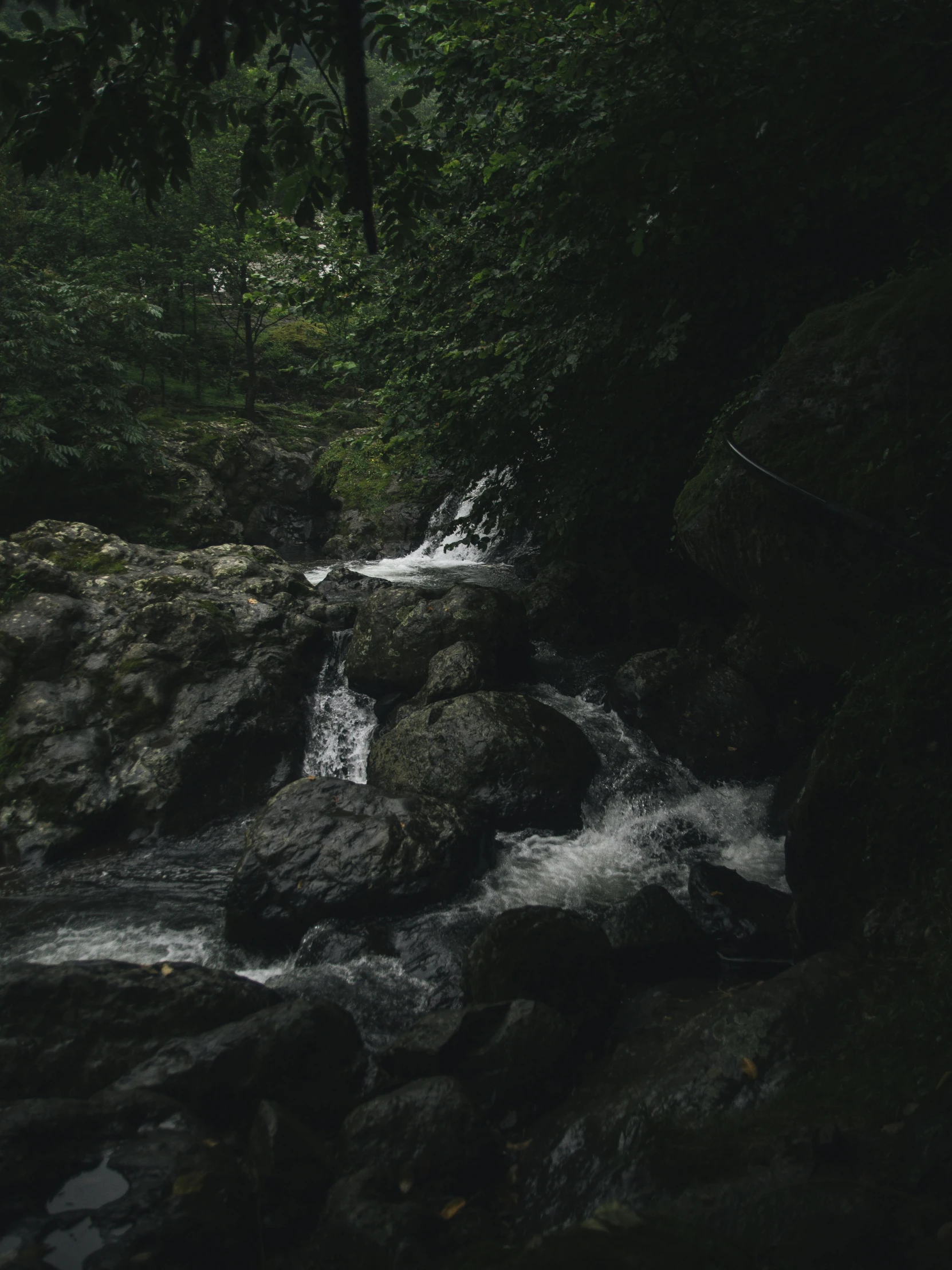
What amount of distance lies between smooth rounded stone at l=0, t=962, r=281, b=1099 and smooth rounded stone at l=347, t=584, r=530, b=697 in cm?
479

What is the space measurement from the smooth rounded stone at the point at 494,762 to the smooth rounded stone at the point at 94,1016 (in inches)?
115

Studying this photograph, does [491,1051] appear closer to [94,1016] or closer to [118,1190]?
[118,1190]

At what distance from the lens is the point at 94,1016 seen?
404cm

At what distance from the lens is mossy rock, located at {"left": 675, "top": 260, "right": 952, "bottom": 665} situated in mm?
3945

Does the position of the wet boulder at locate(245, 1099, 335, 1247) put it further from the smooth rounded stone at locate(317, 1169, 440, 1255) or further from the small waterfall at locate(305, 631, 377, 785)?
the small waterfall at locate(305, 631, 377, 785)

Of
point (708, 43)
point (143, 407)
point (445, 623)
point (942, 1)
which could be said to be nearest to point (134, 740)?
point (445, 623)

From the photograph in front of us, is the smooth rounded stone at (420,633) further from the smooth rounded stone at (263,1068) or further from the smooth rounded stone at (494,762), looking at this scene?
the smooth rounded stone at (263,1068)

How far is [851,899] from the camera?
13.6 feet

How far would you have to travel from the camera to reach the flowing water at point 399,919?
208 inches

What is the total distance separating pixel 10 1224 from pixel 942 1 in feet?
24.8

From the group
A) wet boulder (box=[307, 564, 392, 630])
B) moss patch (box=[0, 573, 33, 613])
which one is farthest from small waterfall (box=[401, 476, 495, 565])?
moss patch (box=[0, 573, 33, 613])

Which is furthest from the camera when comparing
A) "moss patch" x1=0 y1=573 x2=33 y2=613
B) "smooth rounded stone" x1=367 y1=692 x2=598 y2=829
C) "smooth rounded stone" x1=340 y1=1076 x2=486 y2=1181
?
"moss patch" x1=0 y1=573 x2=33 y2=613

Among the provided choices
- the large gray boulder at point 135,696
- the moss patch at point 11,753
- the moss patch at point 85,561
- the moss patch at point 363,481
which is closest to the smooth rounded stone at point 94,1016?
the large gray boulder at point 135,696

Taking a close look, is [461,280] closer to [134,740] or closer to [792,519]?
[792,519]
